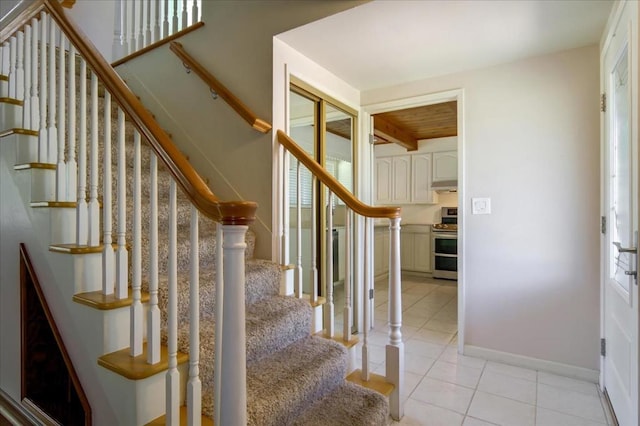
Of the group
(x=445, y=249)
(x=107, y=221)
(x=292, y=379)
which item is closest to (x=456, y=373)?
(x=292, y=379)

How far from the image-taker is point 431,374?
2.38 m

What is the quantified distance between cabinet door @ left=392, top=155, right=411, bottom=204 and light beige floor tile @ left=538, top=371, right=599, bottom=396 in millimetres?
3802

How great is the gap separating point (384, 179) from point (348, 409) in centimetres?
493

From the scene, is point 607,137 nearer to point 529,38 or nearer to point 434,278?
point 529,38

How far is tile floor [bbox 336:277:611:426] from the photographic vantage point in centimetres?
189

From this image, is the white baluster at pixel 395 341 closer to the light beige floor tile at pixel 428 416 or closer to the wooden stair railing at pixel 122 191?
the light beige floor tile at pixel 428 416

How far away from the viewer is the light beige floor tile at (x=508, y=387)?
6.93 ft

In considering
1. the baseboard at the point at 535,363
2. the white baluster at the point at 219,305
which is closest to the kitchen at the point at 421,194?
the baseboard at the point at 535,363

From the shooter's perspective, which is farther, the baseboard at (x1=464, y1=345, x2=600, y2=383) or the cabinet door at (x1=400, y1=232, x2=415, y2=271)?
the cabinet door at (x1=400, y1=232, x2=415, y2=271)

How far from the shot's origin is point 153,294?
1208mm

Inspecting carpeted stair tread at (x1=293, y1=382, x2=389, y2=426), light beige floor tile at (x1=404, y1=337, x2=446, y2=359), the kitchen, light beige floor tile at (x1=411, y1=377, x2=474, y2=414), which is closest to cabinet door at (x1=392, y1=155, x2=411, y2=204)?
the kitchen

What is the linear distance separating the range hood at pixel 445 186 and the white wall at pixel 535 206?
9.15ft

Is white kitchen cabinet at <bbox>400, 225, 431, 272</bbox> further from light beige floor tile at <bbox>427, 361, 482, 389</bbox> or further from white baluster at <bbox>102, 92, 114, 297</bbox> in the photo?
white baluster at <bbox>102, 92, 114, 297</bbox>

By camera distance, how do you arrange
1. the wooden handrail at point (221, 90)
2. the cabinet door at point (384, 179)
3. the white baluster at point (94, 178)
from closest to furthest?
the white baluster at point (94, 178)
the wooden handrail at point (221, 90)
the cabinet door at point (384, 179)
